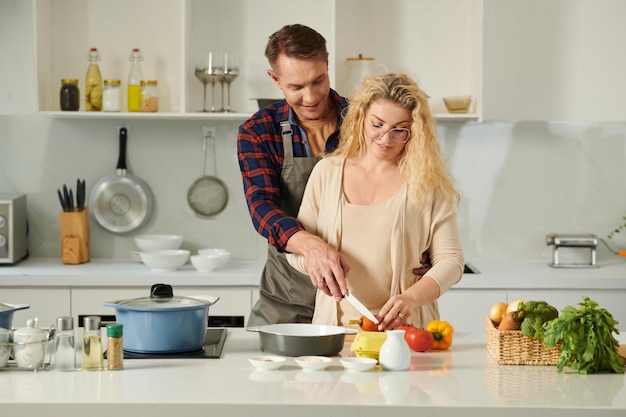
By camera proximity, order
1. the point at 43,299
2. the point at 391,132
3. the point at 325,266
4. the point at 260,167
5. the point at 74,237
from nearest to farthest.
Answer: the point at 325,266
the point at 391,132
the point at 260,167
the point at 43,299
the point at 74,237

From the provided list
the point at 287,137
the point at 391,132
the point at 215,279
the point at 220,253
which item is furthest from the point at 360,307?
the point at 220,253

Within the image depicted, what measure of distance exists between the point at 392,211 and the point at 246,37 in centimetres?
206

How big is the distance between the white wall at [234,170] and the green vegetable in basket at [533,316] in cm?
228

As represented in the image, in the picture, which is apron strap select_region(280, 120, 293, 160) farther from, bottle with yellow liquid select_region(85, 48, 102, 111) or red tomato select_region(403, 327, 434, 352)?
bottle with yellow liquid select_region(85, 48, 102, 111)

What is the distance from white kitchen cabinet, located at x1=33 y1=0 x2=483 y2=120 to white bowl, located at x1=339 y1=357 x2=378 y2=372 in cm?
245

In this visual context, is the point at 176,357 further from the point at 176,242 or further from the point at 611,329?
the point at 176,242

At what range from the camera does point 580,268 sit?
4.33 m

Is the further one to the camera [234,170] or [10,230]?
[234,170]

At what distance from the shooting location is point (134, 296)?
4055 mm

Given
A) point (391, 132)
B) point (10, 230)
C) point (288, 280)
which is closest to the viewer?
point (391, 132)

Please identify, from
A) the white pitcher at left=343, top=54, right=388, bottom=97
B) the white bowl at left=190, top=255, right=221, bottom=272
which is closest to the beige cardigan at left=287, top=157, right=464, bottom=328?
the white bowl at left=190, top=255, right=221, bottom=272

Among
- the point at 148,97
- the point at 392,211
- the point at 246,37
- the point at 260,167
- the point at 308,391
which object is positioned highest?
the point at 246,37

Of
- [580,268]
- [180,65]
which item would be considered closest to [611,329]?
[580,268]

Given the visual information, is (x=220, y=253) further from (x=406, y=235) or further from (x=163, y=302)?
(x=163, y=302)
